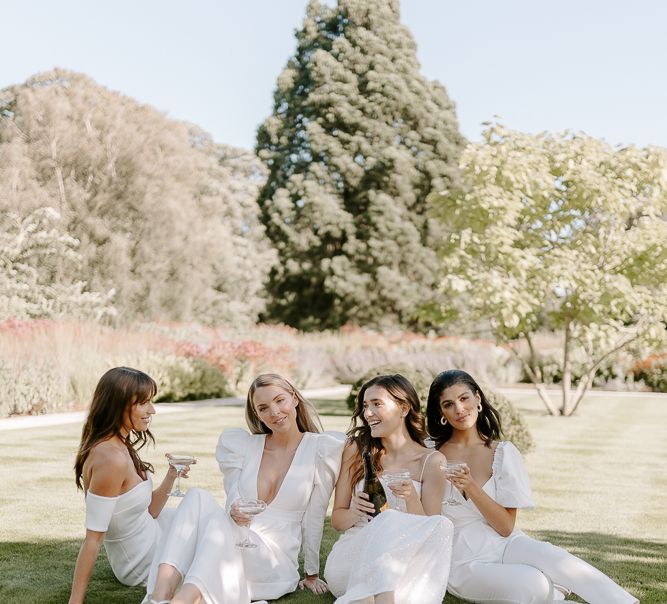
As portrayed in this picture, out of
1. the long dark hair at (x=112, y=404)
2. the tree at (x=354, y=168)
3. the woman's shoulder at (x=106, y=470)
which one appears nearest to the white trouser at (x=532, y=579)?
the woman's shoulder at (x=106, y=470)

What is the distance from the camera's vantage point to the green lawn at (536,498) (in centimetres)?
492

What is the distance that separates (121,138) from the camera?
1310 inches

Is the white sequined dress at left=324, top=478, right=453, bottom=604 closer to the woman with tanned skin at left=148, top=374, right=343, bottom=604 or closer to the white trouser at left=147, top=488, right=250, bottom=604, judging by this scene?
the white trouser at left=147, top=488, right=250, bottom=604

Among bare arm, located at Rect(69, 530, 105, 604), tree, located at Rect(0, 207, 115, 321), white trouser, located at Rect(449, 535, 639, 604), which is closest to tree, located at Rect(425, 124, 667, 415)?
tree, located at Rect(0, 207, 115, 321)

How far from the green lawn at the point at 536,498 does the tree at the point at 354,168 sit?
67.8ft

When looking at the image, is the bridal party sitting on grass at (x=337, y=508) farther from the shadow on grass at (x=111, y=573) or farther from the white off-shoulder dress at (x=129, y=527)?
the shadow on grass at (x=111, y=573)

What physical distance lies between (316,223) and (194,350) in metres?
17.4

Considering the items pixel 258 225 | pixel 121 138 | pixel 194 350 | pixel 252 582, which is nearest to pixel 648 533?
pixel 252 582

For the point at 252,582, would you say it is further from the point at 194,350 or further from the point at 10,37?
the point at 10,37

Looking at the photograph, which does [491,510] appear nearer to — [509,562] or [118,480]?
[509,562]

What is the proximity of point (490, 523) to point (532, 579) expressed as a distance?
366 millimetres

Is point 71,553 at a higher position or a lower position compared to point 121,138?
lower

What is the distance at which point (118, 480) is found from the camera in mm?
4031

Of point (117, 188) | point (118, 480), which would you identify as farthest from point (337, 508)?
point (117, 188)
